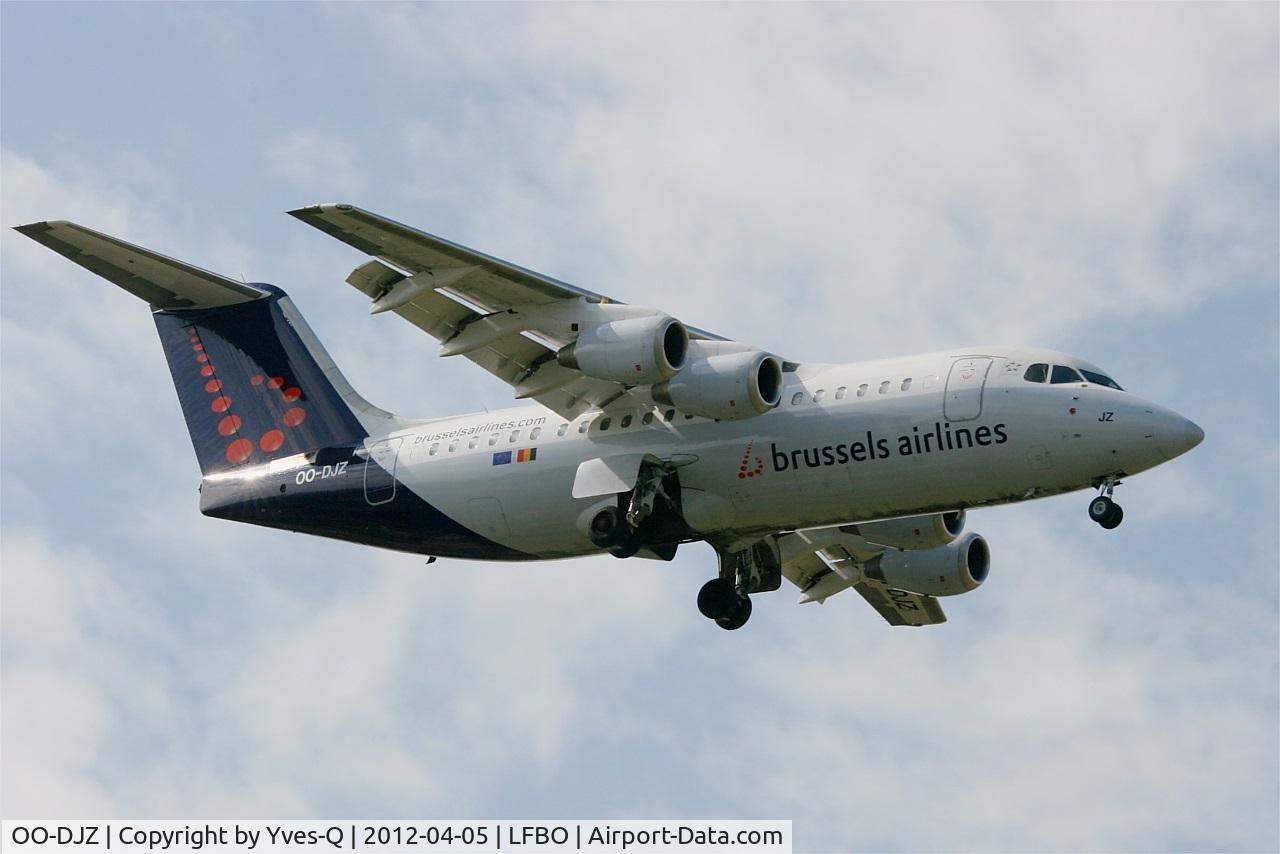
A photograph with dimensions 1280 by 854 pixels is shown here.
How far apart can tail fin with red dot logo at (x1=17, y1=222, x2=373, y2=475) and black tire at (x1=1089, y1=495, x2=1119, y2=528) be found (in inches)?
287

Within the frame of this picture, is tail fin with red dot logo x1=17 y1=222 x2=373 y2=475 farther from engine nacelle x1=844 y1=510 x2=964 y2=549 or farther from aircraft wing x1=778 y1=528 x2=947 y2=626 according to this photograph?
engine nacelle x1=844 y1=510 x2=964 y2=549

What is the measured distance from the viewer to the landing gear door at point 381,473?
19531mm

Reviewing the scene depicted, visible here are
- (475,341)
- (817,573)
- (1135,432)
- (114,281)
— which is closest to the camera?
(1135,432)

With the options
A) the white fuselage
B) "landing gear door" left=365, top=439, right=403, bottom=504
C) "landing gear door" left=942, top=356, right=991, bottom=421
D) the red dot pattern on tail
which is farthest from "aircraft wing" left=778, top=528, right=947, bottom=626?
the red dot pattern on tail

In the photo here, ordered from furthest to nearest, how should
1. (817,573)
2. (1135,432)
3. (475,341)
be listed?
(817,573) < (475,341) < (1135,432)

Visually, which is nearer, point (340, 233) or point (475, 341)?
point (340, 233)

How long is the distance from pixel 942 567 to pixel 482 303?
5.84 m

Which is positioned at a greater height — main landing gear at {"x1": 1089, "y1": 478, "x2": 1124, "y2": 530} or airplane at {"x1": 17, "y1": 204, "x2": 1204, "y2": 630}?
airplane at {"x1": 17, "y1": 204, "x2": 1204, "y2": 630}

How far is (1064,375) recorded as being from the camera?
56.3 ft

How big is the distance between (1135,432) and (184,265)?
9.31 meters

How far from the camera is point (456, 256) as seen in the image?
17375 mm

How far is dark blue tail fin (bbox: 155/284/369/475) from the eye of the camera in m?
20.5

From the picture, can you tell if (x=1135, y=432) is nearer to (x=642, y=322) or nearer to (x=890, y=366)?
(x=890, y=366)

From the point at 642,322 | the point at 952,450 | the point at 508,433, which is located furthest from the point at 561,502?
the point at 952,450
